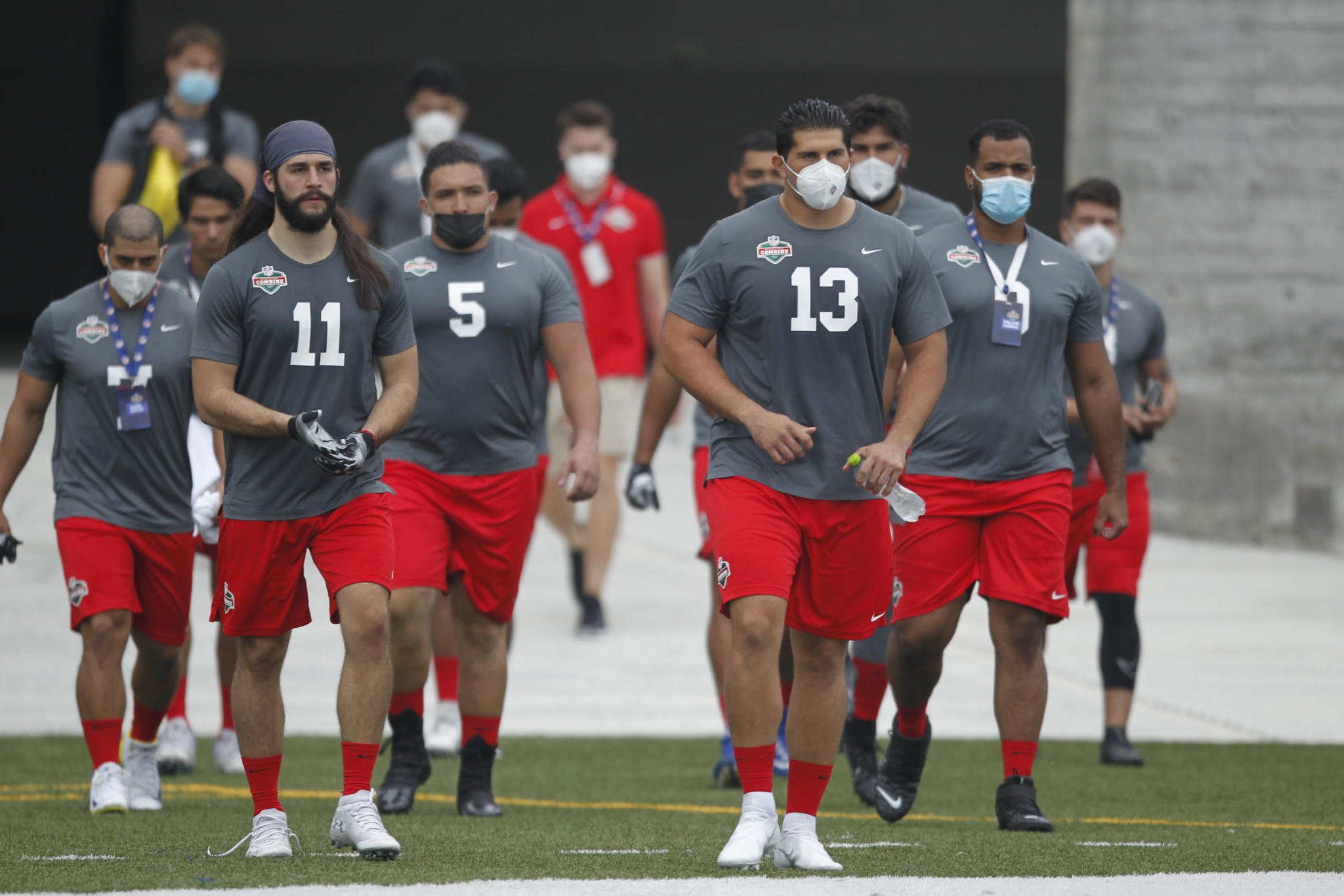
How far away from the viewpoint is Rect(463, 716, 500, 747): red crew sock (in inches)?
274

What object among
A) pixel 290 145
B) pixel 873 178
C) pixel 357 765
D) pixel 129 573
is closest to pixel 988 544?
pixel 873 178

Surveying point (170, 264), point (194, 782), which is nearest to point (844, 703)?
point (194, 782)

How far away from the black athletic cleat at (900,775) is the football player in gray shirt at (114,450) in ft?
8.09

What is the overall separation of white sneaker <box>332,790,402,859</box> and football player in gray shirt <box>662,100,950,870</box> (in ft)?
3.18

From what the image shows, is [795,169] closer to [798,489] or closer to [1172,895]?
[798,489]

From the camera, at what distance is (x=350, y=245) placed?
5840 millimetres

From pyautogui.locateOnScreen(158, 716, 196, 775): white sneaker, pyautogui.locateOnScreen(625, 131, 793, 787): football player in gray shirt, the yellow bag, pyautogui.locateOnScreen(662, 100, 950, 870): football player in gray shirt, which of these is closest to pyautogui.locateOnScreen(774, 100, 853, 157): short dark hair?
pyautogui.locateOnScreen(662, 100, 950, 870): football player in gray shirt

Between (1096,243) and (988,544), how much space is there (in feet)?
7.95

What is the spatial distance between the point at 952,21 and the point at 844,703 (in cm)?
2028

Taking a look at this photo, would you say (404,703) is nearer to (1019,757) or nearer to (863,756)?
(863,756)

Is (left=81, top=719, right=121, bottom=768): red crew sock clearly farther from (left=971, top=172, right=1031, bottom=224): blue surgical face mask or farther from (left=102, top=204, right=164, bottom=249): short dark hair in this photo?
(left=971, top=172, right=1031, bottom=224): blue surgical face mask

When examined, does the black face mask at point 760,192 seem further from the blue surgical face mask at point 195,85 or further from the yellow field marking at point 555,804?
the blue surgical face mask at point 195,85

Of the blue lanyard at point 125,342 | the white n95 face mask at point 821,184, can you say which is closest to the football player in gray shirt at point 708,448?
the white n95 face mask at point 821,184

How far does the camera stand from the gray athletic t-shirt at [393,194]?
10531 millimetres
